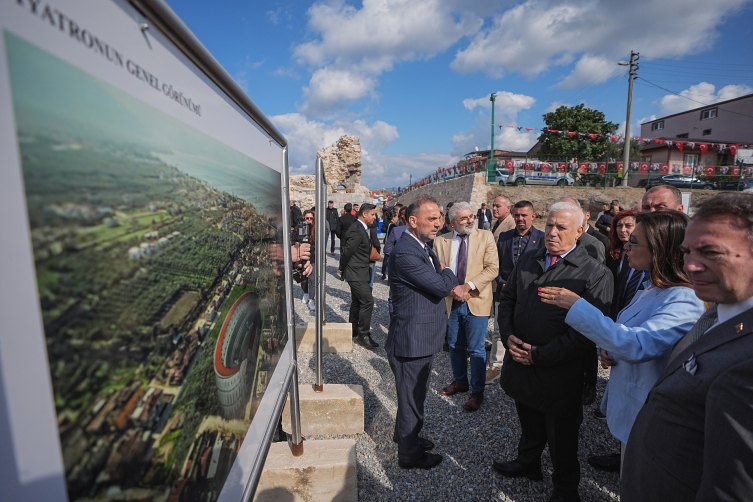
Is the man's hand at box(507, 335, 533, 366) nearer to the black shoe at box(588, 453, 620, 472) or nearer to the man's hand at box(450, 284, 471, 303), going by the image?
the man's hand at box(450, 284, 471, 303)

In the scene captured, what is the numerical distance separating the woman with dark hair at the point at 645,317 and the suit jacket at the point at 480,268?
1.52 meters

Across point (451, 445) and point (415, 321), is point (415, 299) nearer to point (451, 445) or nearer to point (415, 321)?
point (415, 321)

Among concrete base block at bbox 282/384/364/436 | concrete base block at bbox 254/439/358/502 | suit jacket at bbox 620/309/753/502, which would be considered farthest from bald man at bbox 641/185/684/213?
concrete base block at bbox 254/439/358/502

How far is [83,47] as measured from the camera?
1.83 feet

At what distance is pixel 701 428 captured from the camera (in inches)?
47.3

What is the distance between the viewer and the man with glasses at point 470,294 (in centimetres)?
360

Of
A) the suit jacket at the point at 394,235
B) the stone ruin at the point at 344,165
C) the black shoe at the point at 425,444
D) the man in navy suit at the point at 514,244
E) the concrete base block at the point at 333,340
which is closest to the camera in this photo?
the black shoe at the point at 425,444

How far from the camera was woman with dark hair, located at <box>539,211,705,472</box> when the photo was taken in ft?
5.72

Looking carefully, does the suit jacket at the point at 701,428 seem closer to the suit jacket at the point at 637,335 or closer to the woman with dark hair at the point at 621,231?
the suit jacket at the point at 637,335

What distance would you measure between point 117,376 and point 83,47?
52 cm

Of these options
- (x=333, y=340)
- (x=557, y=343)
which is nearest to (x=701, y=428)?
(x=557, y=343)

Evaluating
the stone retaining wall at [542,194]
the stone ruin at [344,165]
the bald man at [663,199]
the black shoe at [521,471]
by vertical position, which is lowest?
the black shoe at [521,471]

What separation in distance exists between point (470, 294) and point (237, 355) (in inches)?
108

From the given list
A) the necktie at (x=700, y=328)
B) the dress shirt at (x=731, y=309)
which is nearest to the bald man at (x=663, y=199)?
the necktie at (x=700, y=328)
